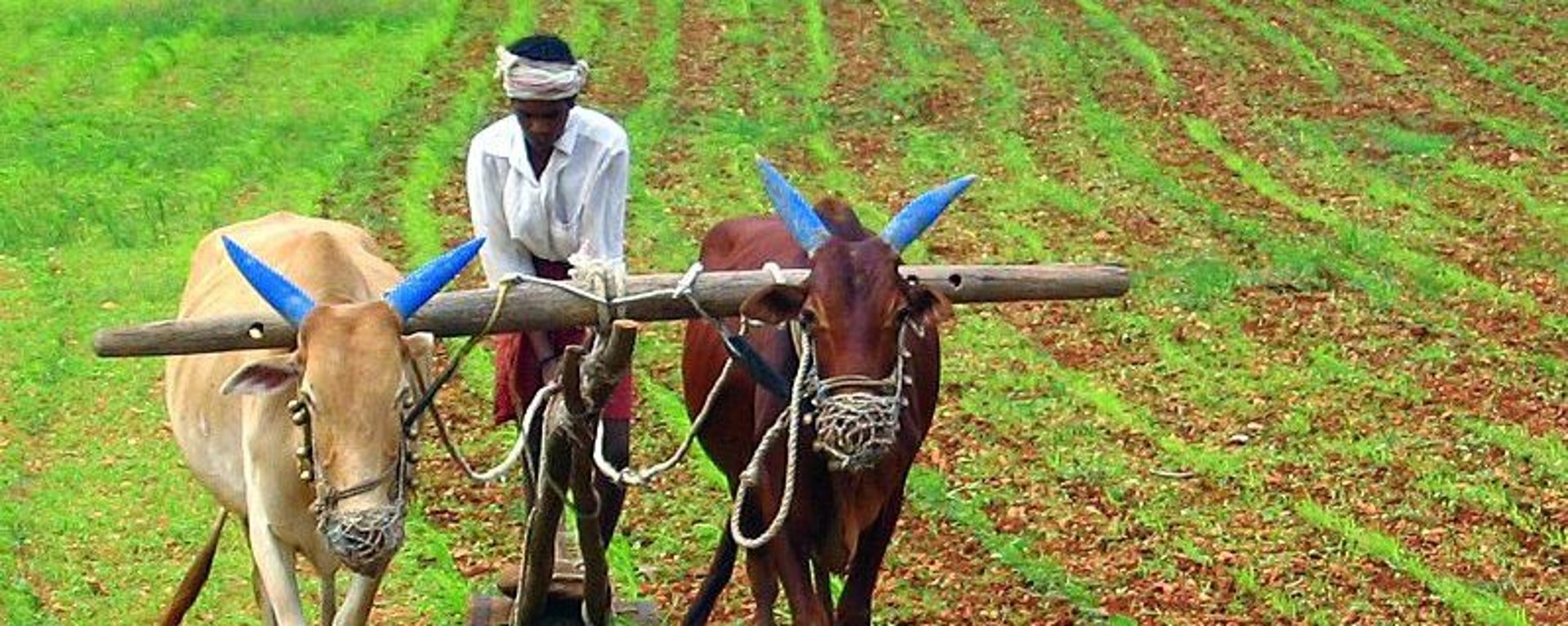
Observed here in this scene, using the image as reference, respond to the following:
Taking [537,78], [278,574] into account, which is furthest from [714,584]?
[537,78]

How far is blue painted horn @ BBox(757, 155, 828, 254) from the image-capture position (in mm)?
6492

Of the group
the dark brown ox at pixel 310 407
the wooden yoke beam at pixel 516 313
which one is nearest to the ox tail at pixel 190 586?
the dark brown ox at pixel 310 407

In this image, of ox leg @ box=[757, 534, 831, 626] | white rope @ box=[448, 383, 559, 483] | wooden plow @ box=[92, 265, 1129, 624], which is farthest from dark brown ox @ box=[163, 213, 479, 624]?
ox leg @ box=[757, 534, 831, 626]

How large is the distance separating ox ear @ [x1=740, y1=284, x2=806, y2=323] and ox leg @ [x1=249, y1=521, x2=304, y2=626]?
1593 mm

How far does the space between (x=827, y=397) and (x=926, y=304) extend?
1.36 feet

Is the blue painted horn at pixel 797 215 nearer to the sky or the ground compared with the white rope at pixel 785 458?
nearer to the sky

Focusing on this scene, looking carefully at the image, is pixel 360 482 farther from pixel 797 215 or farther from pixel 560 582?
pixel 560 582

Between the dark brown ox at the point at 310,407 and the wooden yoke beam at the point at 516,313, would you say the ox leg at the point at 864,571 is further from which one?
the dark brown ox at the point at 310,407

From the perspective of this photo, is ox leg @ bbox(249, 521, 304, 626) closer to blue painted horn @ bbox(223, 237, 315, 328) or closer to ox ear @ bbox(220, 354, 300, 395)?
ox ear @ bbox(220, 354, 300, 395)

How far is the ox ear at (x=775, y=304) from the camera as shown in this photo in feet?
20.4

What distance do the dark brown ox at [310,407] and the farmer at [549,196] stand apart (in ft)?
1.55

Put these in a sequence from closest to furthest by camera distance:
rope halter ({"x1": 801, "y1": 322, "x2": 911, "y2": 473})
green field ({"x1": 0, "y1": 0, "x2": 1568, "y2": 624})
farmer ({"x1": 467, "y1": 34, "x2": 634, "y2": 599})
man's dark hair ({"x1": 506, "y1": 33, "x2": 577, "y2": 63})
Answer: rope halter ({"x1": 801, "y1": 322, "x2": 911, "y2": 473}), man's dark hair ({"x1": 506, "y1": 33, "x2": 577, "y2": 63}), farmer ({"x1": 467, "y1": 34, "x2": 634, "y2": 599}), green field ({"x1": 0, "y1": 0, "x2": 1568, "y2": 624})

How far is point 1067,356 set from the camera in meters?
11.7

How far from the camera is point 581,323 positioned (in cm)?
634
